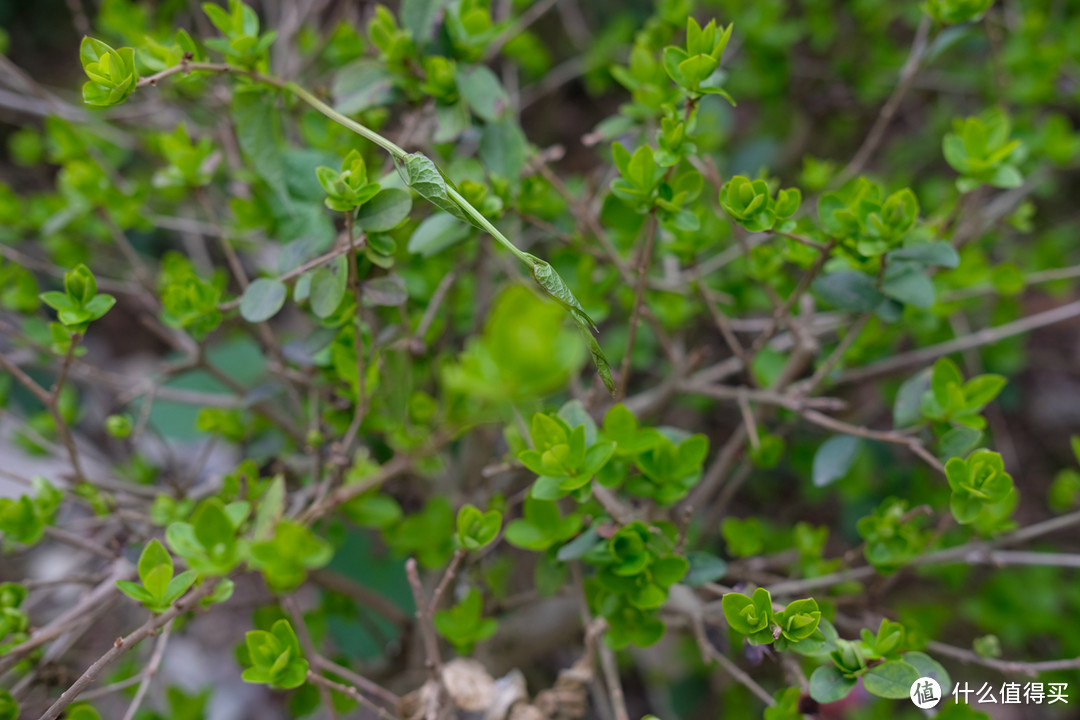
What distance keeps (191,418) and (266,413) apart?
40cm

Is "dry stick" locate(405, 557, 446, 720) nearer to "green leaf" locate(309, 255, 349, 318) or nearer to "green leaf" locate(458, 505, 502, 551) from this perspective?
"green leaf" locate(458, 505, 502, 551)

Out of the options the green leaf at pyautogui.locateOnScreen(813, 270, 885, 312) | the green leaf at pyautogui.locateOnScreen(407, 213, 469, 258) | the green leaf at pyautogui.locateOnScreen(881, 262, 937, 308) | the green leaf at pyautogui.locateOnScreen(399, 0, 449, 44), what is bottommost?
the green leaf at pyautogui.locateOnScreen(813, 270, 885, 312)

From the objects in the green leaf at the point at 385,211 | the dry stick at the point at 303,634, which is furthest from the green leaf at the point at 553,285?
the dry stick at the point at 303,634

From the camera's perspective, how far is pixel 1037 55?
4.09 ft

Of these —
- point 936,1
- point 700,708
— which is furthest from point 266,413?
point 700,708

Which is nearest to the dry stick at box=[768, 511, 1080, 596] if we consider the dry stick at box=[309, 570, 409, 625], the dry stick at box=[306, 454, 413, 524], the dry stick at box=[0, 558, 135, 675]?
the dry stick at box=[306, 454, 413, 524]

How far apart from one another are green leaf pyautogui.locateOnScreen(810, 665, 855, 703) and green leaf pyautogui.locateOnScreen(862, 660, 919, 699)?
0.06ft

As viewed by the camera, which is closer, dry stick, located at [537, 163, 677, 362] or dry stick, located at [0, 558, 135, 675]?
dry stick, located at [0, 558, 135, 675]

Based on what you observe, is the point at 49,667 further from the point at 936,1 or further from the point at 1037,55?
the point at 1037,55

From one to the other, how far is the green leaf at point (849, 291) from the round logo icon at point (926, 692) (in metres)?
0.38

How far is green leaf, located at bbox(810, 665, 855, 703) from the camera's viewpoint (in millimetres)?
Answer: 638

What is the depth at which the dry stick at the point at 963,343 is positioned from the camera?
0.96 meters

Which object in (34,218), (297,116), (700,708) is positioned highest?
(297,116)

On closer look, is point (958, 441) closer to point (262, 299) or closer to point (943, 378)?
point (943, 378)
